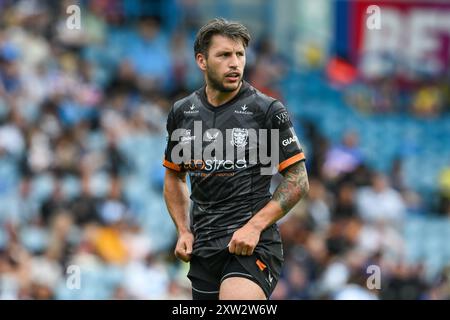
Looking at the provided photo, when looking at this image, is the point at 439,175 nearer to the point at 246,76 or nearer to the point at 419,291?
the point at 246,76

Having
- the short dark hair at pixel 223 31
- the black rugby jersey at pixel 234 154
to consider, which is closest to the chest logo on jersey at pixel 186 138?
the black rugby jersey at pixel 234 154

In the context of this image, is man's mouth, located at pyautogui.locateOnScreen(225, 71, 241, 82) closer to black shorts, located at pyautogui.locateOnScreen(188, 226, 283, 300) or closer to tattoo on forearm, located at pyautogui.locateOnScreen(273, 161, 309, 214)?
tattoo on forearm, located at pyautogui.locateOnScreen(273, 161, 309, 214)

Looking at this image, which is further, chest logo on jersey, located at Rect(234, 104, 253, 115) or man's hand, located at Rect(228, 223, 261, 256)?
chest logo on jersey, located at Rect(234, 104, 253, 115)

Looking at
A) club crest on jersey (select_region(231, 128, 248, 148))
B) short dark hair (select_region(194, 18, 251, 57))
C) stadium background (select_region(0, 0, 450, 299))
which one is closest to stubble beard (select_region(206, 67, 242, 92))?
short dark hair (select_region(194, 18, 251, 57))

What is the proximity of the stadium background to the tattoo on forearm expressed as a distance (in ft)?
15.9

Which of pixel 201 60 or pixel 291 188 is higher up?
pixel 201 60

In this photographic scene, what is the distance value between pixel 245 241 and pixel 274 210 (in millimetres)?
276

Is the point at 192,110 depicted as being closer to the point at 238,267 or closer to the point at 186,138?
the point at 186,138

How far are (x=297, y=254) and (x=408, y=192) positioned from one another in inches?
150

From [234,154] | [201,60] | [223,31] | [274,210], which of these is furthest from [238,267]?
[223,31]

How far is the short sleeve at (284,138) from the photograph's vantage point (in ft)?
22.4

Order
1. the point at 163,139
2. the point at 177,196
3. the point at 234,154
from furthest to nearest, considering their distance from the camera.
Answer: the point at 163,139
the point at 177,196
the point at 234,154

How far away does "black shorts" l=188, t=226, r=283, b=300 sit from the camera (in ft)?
22.1

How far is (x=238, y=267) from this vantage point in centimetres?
675
